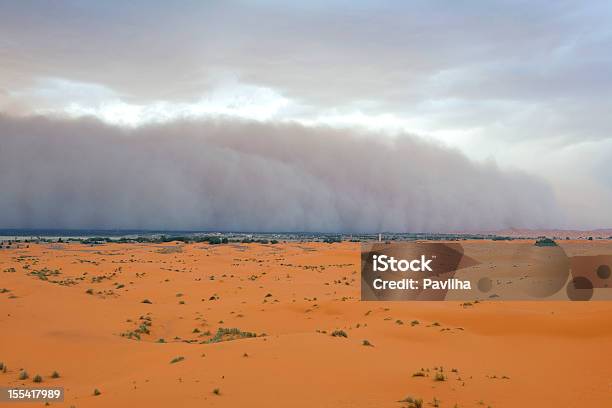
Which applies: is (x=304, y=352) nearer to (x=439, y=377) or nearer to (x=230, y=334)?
(x=439, y=377)

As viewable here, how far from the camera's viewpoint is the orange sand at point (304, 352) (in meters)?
10.8

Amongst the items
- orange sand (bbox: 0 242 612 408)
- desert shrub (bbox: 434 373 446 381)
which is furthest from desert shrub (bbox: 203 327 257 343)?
desert shrub (bbox: 434 373 446 381)

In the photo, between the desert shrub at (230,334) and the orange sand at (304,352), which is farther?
the desert shrub at (230,334)

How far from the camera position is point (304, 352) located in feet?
47.2

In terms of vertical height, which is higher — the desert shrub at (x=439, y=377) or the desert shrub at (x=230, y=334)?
the desert shrub at (x=439, y=377)

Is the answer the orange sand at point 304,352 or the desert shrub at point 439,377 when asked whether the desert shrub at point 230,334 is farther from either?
the desert shrub at point 439,377

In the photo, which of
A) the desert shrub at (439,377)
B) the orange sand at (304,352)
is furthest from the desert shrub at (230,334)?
the desert shrub at (439,377)

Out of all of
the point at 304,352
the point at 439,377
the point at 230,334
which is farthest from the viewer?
the point at 230,334

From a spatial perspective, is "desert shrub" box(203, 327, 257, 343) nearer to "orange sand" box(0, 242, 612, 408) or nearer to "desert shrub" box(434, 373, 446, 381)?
"orange sand" box(0, 242, 612, 408)

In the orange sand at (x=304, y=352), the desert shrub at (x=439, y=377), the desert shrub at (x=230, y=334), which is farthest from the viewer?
the desert shrub at (x=230, y=334)

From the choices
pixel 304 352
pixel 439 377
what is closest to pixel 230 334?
pixel 304 352

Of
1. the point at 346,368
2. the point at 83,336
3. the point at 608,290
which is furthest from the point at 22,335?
the point at 608,290

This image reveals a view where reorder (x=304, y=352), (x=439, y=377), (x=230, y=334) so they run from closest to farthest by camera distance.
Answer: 1. (x=439, y=377)
2. (x=304, y=352)
3. (x=230, y=334)

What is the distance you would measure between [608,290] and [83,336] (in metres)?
33.4
